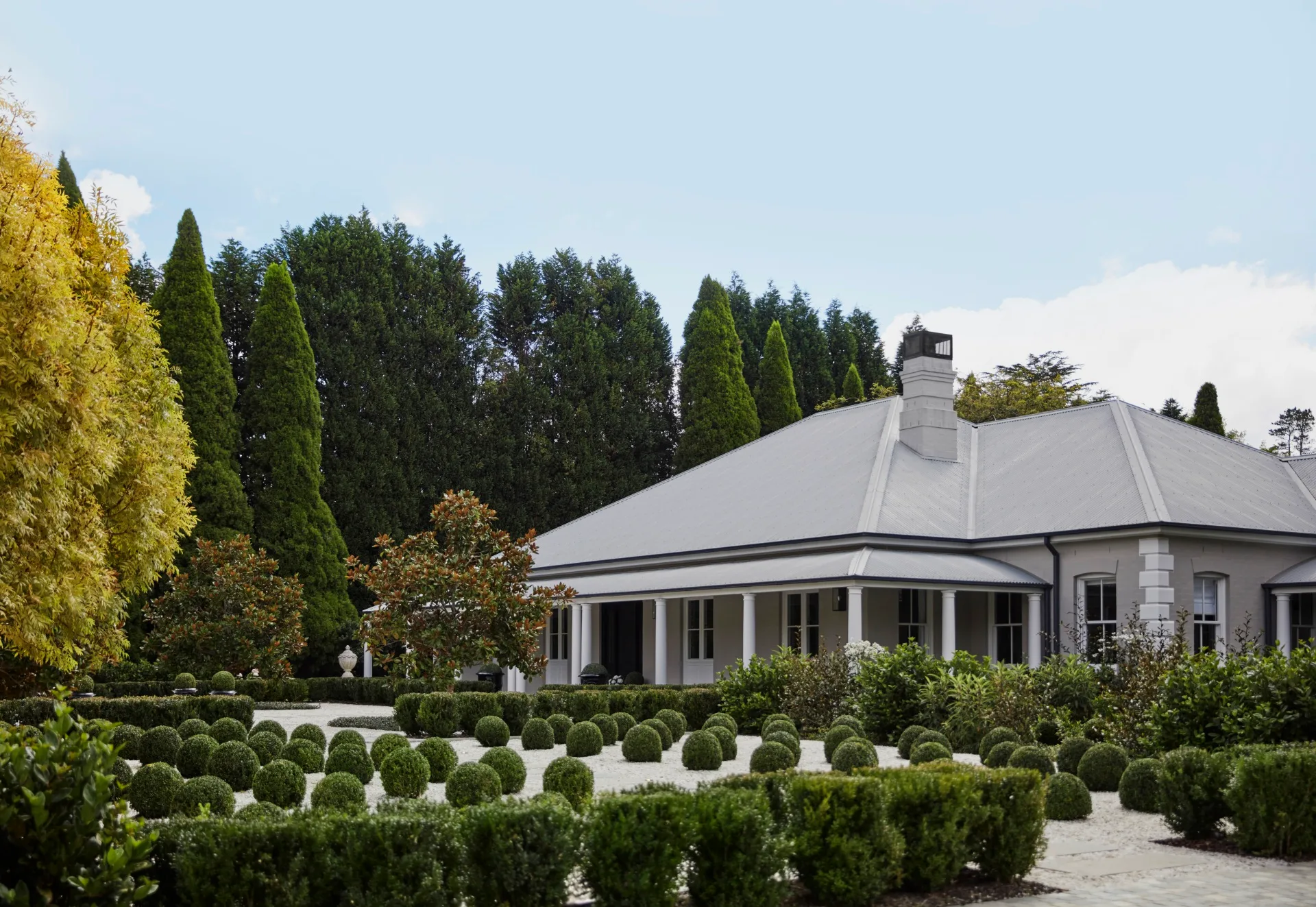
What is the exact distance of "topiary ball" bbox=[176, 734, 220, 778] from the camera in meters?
14.7

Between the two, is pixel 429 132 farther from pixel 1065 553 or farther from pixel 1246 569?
pixel 1246 569

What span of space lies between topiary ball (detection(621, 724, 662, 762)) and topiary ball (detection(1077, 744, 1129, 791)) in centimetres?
522

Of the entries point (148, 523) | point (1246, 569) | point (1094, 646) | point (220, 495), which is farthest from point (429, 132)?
point (220, 495)

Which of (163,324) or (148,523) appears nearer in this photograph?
(148,523)

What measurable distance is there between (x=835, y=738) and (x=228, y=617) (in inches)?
691

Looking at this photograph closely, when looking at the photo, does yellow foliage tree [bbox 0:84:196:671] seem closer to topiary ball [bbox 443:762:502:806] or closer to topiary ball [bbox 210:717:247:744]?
topiary ball [bbox 210:717:247:744]

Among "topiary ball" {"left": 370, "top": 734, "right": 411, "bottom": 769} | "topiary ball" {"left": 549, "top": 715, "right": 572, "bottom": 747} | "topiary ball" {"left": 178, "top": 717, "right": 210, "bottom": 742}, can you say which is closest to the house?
"topiary ball" {"left": 549, "top": 715, "right": 572, "bottom": 747}

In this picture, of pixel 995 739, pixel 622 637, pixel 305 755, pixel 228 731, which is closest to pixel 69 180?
pixel 622 637

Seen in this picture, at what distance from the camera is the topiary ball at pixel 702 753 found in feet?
50.4

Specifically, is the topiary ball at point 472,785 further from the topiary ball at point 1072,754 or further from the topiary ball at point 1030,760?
the topiary ball at point 1072,754

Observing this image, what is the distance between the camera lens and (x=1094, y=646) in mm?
21797

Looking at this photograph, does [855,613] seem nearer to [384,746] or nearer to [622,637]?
[384,746]

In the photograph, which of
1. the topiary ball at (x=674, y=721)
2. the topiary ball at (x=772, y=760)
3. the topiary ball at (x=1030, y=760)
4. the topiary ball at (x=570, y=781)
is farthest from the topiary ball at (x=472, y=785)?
the topiary ball at (x=674, y=721)

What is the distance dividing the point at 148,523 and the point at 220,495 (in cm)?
1470
